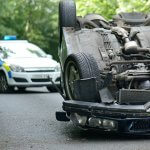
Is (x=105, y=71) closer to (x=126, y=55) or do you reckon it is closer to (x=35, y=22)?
(x=126, y=55)

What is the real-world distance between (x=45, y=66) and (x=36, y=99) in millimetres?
2569

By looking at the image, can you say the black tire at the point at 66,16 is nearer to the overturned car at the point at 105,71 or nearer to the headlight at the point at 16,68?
the overturned car at the point at 105,71

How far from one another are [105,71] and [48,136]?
4.13 ft

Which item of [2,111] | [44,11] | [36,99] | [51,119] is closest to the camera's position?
[51,119]

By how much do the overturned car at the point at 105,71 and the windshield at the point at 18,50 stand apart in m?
8.14

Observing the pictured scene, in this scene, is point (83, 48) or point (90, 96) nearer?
point (90, 96)

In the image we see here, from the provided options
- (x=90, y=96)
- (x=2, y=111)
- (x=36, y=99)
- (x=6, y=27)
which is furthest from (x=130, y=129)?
(x=6, y=27)

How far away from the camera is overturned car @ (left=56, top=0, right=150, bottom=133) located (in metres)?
8.74

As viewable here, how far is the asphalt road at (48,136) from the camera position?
8.65 m

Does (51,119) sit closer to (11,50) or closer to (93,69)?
(93,69)

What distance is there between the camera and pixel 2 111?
13.6 meters

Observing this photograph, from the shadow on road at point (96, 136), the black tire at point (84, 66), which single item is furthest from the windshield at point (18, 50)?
the black tire at point (84, 66)

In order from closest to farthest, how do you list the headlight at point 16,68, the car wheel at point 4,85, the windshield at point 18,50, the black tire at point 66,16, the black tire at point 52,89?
the black tire at point 66,16, the headlight at point 16,68, the car wheel at point 4,85, the black tire at point 52,89, the windshield at point 18,50

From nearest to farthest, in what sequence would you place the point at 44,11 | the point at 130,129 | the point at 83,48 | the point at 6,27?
1. the point at 130,129
2. the point at 83,48
3. the point at 6,27
4. the point at 44,11
